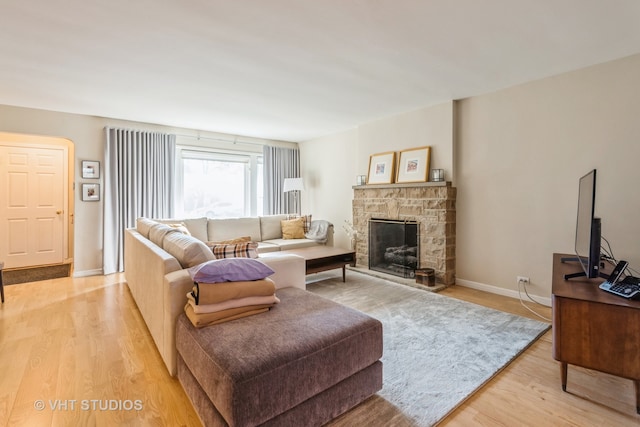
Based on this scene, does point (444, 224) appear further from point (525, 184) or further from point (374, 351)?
point (374, 351)

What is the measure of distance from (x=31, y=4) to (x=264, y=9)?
55.8 inches

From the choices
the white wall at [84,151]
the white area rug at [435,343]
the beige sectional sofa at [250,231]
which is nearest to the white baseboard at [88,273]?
the white wall at [84,151]

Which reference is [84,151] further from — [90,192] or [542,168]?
[542,168]

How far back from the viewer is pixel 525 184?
3307 mm

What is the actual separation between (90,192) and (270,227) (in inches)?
104

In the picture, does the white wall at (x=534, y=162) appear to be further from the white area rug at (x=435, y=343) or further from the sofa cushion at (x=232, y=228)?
the sofa cushion at (x=232, y=228)

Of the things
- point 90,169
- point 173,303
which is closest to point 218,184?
point 90,169

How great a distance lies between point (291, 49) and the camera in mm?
2473

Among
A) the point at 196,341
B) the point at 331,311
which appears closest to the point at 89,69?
the point at 196,341

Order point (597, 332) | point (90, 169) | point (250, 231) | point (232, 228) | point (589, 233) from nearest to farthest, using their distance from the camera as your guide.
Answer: point (597, 332) → point (589, 233) → point (90, 169) → point (232, 228) → point (250, 231)

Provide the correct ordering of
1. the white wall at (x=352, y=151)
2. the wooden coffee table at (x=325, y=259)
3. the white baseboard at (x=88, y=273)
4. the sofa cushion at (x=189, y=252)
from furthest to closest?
the white baseboard at (x=88, y=273), the white wall at (x=352, y=151), the wooden coffee table at (x=325, y=259), the sofa cushion at (x=189, y=252)

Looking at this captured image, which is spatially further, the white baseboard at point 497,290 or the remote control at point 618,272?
the white baseboard at point 497,290

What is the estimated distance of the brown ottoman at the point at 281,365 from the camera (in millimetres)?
1242

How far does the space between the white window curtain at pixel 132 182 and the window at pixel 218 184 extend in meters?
0.28
